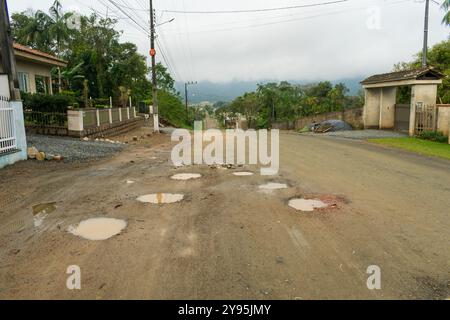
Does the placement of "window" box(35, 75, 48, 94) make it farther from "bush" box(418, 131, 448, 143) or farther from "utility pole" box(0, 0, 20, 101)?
"bush" box(418, 131, 448, 143)

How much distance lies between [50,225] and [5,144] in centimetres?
594

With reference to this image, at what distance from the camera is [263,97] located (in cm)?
Answer: 5878

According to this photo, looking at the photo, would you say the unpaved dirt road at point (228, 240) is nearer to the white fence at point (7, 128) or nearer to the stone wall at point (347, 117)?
the white fence at point (7, 128)

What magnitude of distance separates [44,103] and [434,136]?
64.4ft

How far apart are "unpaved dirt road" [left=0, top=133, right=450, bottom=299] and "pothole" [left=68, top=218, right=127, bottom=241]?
0.14 metres

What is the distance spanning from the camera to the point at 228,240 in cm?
535

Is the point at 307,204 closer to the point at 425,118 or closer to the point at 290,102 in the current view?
the point at 425,118

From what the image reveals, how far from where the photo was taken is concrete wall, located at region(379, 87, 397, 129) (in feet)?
88.4

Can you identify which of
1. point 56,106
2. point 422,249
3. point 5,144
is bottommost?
point 422,249

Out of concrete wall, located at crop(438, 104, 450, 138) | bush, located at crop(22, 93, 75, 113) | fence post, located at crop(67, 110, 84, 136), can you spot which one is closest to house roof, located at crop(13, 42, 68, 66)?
bush, located at crop(22, 93, 75, 113)

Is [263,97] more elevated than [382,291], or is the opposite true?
[263,97]

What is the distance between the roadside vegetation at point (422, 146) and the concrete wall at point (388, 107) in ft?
22.6

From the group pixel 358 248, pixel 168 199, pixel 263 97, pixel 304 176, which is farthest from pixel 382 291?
pixel 263 97
